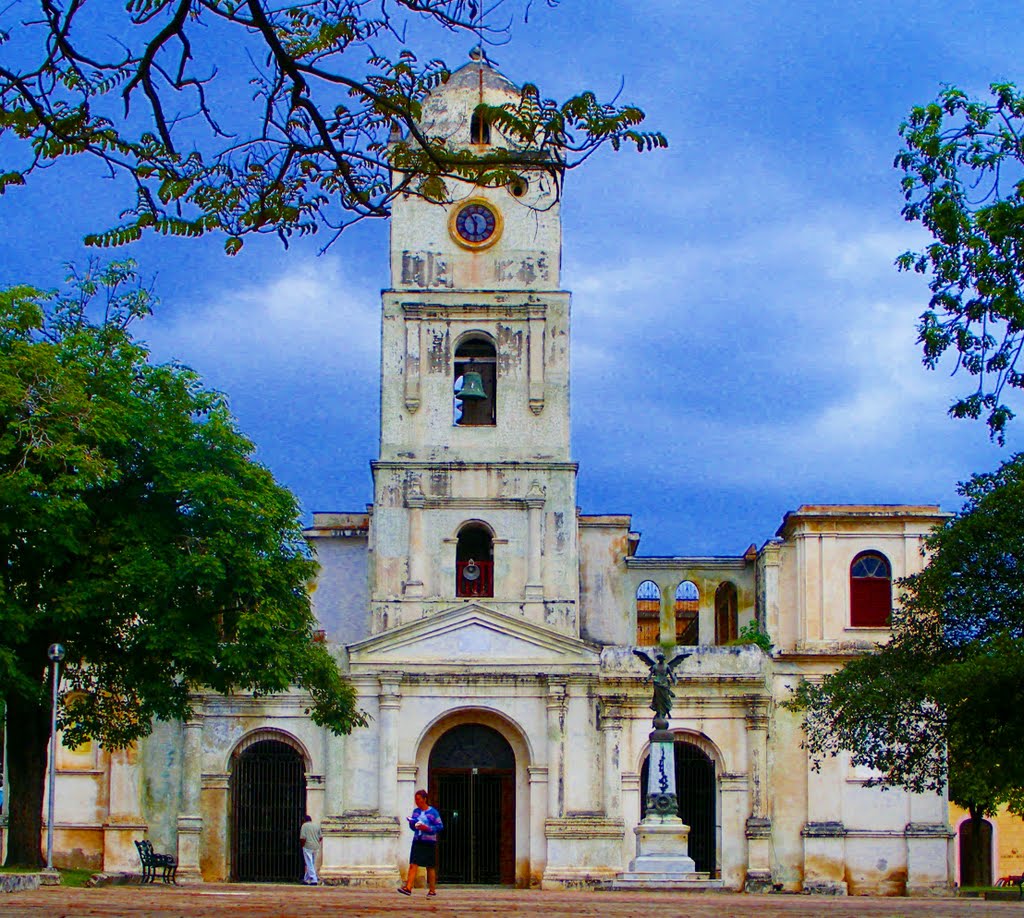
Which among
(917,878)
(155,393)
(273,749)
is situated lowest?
(917,878)

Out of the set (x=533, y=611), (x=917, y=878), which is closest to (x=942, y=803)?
(x=917, y=878)

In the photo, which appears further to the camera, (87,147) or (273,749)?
(273,749)

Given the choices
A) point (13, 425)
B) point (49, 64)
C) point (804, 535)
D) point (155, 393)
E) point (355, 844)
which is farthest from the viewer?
point (804, 535)

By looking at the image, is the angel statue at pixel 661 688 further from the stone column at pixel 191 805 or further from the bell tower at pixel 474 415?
the stone column at pixel 191 805

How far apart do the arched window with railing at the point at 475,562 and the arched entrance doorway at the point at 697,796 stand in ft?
18.0

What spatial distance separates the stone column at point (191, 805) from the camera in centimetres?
3872

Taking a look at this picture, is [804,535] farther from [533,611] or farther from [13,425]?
[13,425]

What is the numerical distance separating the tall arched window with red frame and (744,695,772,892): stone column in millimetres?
3847

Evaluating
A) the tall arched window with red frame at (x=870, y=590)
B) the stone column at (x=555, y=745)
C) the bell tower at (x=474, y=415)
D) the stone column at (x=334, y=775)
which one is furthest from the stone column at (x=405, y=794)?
the tall arched window with red frame at (x=870, y=590)

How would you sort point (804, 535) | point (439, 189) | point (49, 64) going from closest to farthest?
point (49, 64)
point (439, 189)
point (804, 535)

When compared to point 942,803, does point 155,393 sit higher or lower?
higher

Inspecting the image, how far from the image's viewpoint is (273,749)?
1585 inches

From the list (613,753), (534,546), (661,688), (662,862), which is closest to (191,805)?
(613,753)

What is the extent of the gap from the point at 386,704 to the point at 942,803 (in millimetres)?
12583
